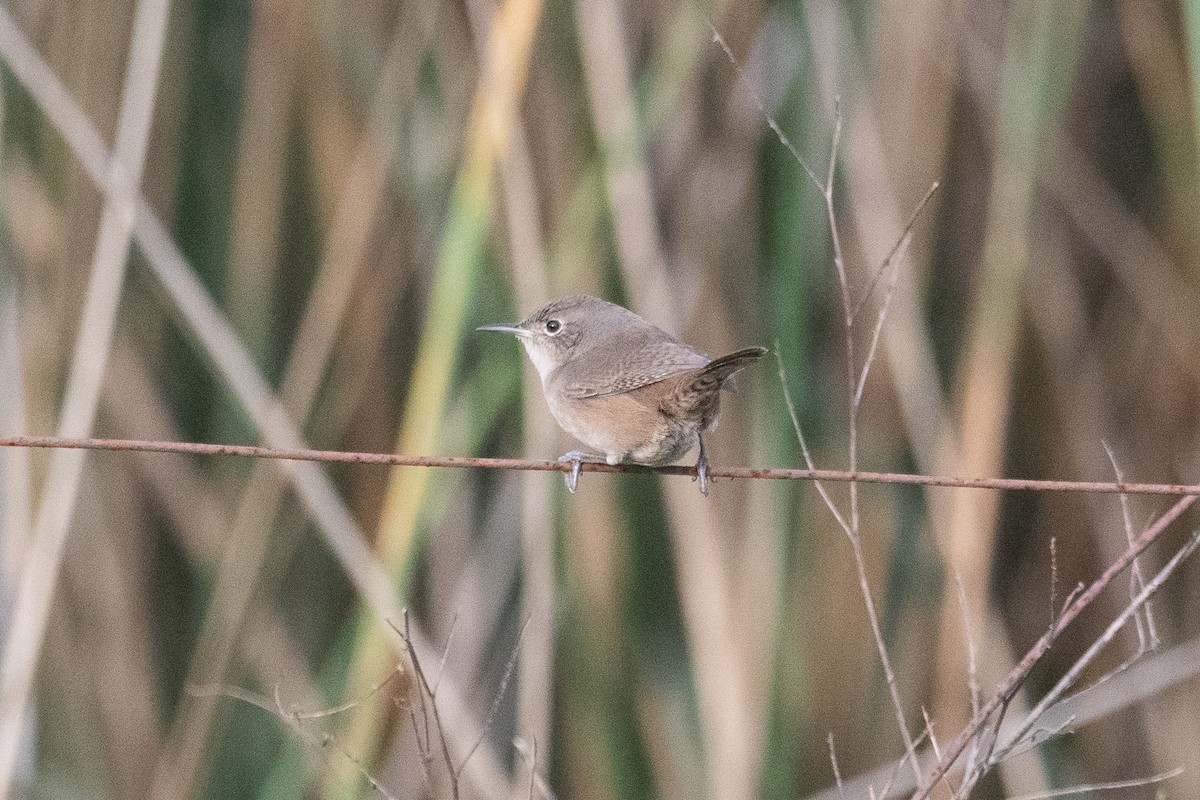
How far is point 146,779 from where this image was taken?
2314 millimetres

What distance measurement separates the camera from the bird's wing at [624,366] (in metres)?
1.79

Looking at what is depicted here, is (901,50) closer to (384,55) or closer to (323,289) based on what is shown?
(384,55)

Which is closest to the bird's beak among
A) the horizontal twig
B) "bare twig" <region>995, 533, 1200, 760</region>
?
the horizontal twig

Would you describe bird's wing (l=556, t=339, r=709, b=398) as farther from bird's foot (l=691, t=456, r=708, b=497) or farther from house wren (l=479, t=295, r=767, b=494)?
bird's foot (l=691, t=456, r=708, b=497)

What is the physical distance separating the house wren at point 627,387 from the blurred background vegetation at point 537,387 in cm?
6

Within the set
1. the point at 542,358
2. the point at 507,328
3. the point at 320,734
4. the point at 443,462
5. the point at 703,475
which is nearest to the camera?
the point at 443,462

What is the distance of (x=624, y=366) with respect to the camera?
1884 mm

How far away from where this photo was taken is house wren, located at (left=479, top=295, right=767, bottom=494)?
5.75 feet

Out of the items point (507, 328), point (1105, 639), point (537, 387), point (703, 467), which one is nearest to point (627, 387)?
point (703, 467)

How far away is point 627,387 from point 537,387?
510 mm

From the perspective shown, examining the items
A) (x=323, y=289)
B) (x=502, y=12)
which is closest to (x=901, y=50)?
(x=502, y=12)

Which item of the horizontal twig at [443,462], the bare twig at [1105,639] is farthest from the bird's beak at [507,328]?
the bare twig at [1105,639]

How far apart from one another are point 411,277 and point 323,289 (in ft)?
0.83

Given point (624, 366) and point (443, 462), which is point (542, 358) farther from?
point (443, 462)
